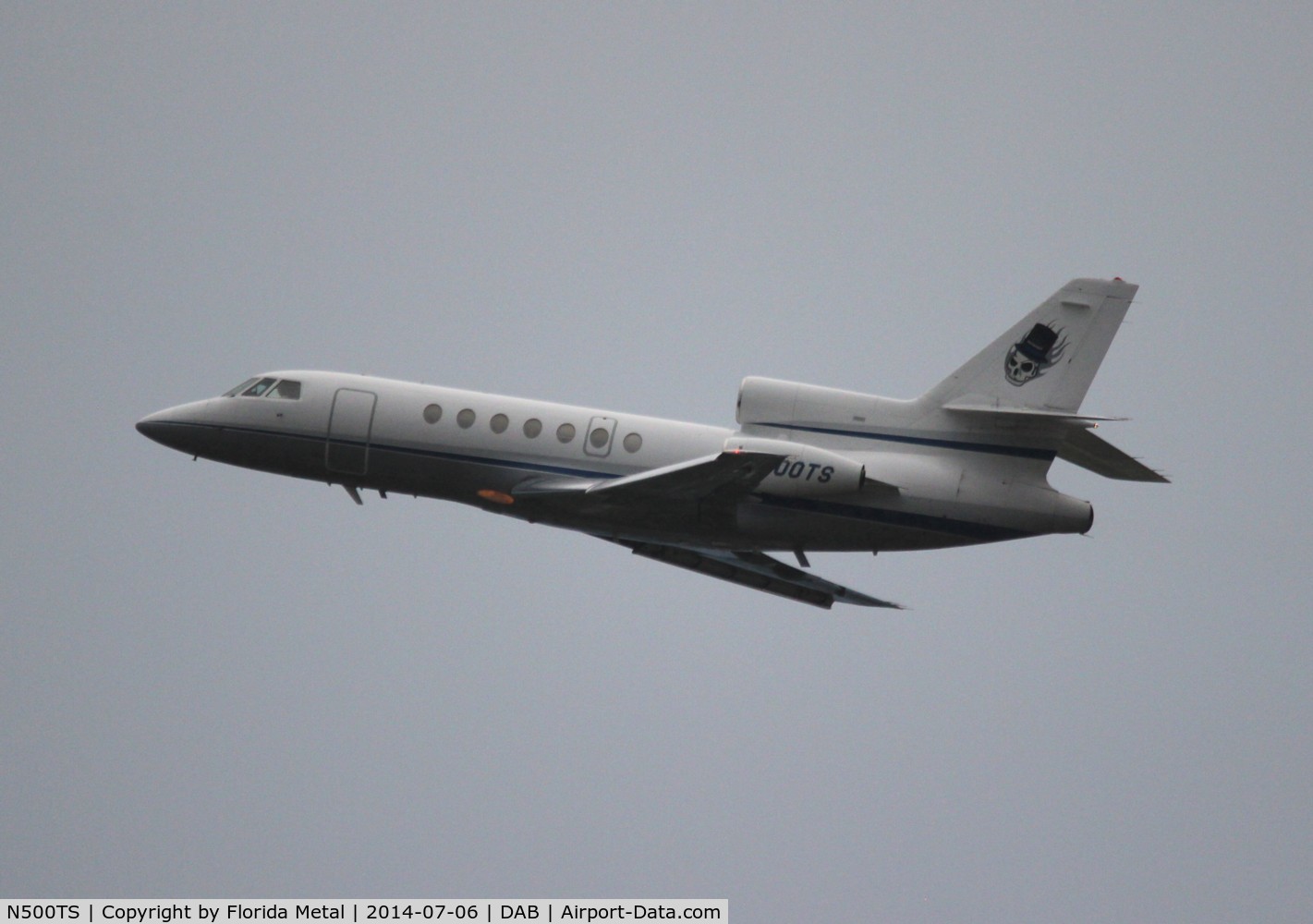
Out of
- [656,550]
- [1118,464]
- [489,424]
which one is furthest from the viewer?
[656,550]

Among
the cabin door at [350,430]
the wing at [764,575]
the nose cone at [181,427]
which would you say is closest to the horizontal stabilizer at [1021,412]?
the wing at [764,575]

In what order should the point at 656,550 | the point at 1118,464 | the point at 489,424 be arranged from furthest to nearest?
the point at 656,550, the point at 489,424, the point at 1118,464

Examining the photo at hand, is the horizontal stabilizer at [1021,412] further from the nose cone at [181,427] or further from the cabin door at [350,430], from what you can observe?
the nose cone at [181,427]

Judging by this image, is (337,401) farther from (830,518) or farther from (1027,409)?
(1027,409)

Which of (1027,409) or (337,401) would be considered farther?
(337,401)

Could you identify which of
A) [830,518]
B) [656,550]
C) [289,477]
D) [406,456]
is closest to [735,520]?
[830,518]

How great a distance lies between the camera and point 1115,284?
97.9 ft

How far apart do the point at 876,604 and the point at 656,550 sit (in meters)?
4.83

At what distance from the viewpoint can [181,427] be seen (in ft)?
109

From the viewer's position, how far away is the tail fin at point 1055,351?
29719mm

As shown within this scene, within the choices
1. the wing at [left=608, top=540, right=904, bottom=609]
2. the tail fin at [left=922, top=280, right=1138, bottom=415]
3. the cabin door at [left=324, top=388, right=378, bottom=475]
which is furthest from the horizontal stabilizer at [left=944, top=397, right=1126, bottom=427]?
the cabin door at [left=324, top=388, right=378, bottom=475]

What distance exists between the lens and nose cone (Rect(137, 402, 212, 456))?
3303 centimetres

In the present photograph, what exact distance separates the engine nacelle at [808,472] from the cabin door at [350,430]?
726 cm

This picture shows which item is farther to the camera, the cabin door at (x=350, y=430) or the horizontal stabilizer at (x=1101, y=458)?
the cabin door at (x=350, y=430)
